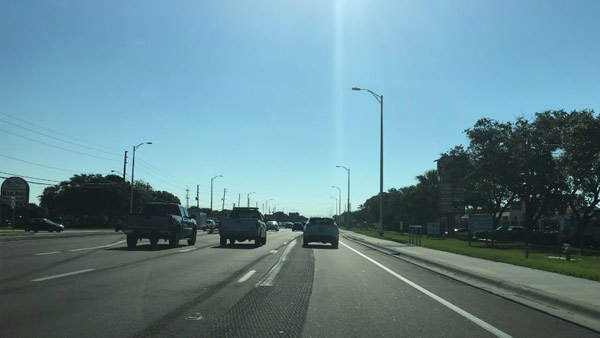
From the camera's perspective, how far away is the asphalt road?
7547 millimetres

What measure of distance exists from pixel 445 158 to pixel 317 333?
45.0m

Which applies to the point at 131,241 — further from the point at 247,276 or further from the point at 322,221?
the point at 247,276

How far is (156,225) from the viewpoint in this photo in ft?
80.6

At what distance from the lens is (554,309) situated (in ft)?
32.2

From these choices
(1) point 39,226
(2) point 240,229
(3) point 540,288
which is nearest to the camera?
(3) point 540,288

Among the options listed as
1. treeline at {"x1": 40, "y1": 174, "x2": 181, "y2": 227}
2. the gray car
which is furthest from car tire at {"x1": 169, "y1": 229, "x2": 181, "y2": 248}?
treeline at {"x1": 40, "y1": 174, "x2": 181, "y2": 227}

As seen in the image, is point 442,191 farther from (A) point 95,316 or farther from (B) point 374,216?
(B) point 374,216

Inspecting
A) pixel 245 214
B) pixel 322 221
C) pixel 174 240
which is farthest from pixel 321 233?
pixel 174 240

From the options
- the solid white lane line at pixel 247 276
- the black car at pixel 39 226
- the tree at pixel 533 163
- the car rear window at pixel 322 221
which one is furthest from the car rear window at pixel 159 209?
the black car at pixel 39 226

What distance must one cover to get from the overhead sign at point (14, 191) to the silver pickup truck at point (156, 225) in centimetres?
2676

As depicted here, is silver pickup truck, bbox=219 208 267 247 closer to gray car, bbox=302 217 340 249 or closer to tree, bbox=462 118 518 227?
gray car, bbox=302 217 340 249

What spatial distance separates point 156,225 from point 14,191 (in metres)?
29.7

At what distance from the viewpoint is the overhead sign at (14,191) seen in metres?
46.9

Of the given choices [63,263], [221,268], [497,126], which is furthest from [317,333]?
[497,126]
